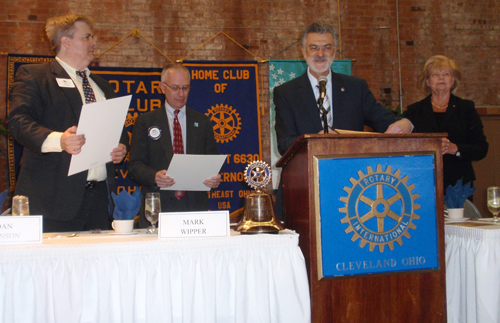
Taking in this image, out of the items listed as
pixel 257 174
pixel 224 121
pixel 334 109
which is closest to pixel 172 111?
pixel 334 109

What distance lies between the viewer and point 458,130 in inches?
124

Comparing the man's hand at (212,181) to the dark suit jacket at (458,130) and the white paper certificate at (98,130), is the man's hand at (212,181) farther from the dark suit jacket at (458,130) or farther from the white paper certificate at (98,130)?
the dark suit jacket at (458,130)

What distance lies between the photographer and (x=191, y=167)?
2461 millimetres

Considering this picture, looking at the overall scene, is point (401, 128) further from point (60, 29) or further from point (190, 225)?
point (60, 29)

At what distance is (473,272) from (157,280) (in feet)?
4.42

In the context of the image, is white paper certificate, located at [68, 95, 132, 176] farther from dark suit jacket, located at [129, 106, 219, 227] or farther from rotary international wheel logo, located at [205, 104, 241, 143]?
rotary international wheel logo, located at [205, 104, 241, 143]

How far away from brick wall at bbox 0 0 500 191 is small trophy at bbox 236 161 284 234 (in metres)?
3.85

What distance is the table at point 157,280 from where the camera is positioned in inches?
62.7

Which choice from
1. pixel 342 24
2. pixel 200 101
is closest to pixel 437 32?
pixel 342 24

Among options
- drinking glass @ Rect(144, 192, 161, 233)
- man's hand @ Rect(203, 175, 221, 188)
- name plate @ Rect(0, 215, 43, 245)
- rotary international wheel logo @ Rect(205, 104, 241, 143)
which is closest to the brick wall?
rotary international wheel logo @ Rect(205, 104, 241, 143)

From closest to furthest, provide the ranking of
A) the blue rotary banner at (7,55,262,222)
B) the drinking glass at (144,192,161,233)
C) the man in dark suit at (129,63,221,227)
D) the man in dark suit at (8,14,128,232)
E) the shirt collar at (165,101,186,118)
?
the drinking glass at (144,192,161,233) → the man in dark suit at (8,14,128,232) → the man in dark suit at (129,63,221,227) → the shirt collar at (165,101,186,118) → the blue rotary banner at (7,55,262,222)

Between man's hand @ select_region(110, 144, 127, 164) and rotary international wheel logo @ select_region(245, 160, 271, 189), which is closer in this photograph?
rotary international wheel logo @ select_region(245, 160, 271, 189)

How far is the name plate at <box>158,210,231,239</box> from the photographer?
5.75 feet

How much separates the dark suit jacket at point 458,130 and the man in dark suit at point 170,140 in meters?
1.56
